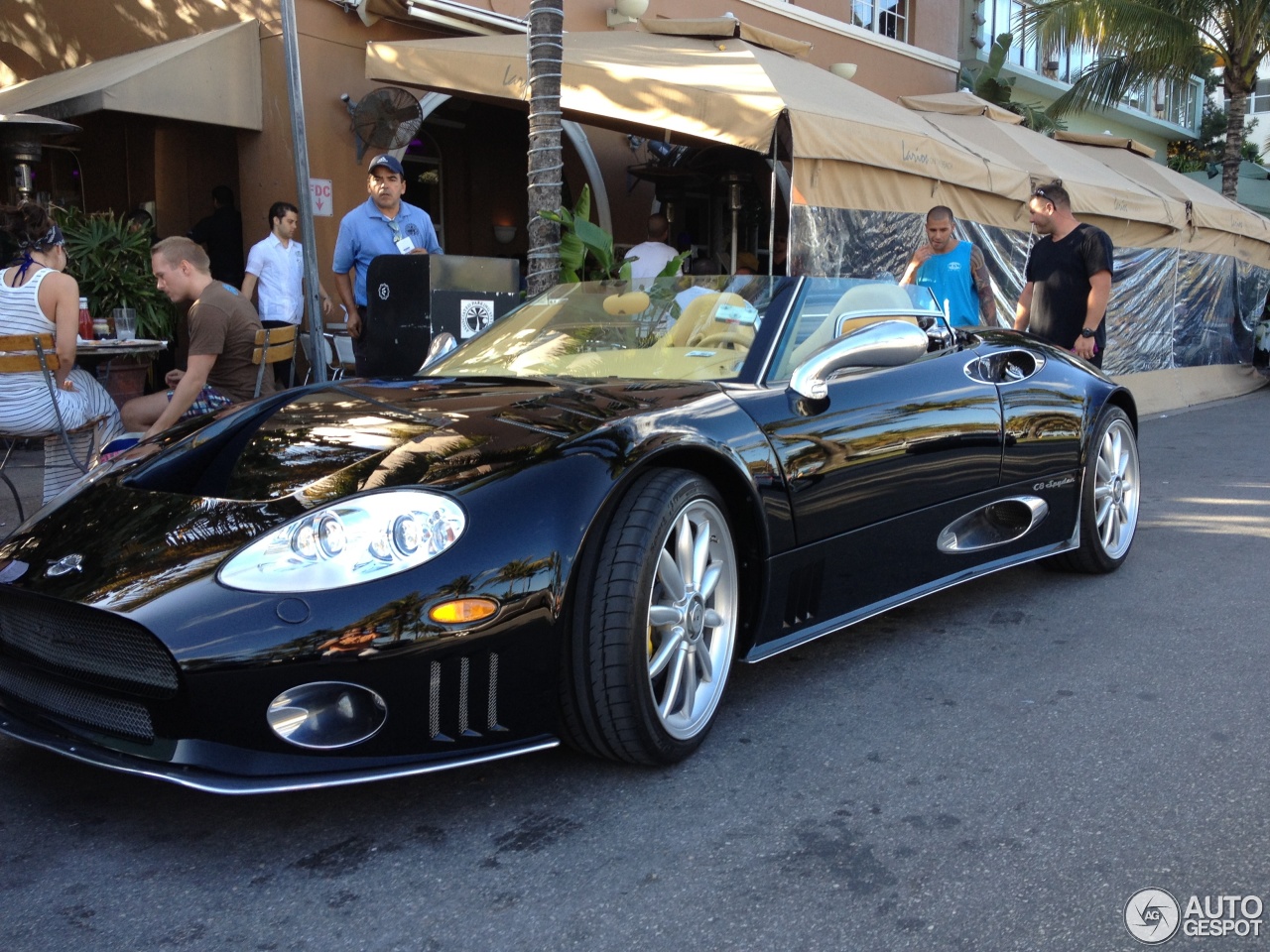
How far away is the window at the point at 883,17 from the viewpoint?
16.4 metres

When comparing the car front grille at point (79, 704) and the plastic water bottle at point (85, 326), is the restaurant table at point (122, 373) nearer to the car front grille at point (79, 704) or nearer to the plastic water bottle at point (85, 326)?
the plastic water bottle at point (85, 326)

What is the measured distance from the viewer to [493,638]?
237 cm

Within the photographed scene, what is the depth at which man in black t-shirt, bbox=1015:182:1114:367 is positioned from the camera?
605 centimetres

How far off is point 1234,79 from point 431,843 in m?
19.4

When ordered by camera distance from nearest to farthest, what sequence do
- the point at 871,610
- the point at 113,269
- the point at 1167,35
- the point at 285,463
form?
the point at 285,463, the point at 871,610, the point at 113,269, the point at 1167,35

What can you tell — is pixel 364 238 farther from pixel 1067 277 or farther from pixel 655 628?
pixel 655 628

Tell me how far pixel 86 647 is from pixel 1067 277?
17.3 feet

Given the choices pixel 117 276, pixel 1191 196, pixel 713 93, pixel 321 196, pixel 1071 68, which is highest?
pixel 1071 68

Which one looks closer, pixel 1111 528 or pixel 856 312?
pixel 856 312

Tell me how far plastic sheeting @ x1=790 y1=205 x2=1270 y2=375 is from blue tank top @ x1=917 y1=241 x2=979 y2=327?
134 cm

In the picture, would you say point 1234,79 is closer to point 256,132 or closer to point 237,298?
point 256,132

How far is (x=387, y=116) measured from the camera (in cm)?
945

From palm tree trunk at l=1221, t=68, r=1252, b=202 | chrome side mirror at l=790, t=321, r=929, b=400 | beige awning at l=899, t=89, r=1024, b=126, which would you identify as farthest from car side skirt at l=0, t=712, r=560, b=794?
palm tree trunk at l=1221, t=68, r=1252, b=202

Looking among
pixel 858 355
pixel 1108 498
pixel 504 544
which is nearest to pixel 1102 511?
pixel 1108 498
